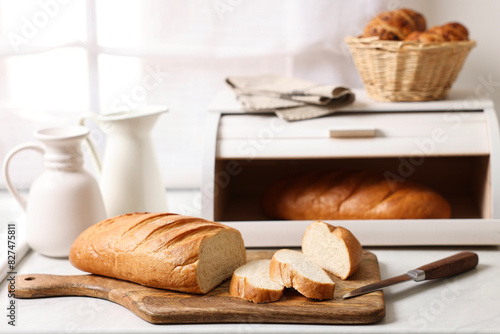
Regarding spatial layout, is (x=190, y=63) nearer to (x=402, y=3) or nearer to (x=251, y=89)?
(x=251, y=89)

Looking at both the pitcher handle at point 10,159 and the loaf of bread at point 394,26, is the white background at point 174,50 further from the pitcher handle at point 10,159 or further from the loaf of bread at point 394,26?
the pitcher handle at point 10,159

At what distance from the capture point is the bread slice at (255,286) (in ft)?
3.44

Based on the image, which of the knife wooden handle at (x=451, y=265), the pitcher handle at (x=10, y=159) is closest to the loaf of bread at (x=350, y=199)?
the knife wooden handle at (x=451, y=265)

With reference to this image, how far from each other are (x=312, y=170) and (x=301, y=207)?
26 centimetres

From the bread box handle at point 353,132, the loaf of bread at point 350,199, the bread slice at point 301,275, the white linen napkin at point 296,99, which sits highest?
the white linen napkin at point 296,99

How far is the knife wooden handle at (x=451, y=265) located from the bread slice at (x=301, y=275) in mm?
225

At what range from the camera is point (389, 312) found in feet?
3.51

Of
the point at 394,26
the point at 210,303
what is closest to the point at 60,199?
the point at 210,303

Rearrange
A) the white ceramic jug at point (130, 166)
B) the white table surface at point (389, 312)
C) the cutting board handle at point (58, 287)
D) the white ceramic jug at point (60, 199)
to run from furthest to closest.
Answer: the white ceramic jug at point (130, 166)
the white ceramic jug at point (60, 199)
the cutting board handle at point (58, 287)
the white table surface at point (389, 312)

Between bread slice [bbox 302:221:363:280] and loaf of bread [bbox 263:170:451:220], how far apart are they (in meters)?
0.22

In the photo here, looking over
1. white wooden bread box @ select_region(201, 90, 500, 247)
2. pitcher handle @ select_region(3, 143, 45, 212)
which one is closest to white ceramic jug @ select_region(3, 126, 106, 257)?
pitcher handle @ select_region(3, 143, 45, 212)

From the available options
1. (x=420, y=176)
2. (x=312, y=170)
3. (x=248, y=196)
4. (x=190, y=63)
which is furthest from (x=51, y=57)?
(x=420, y=176)

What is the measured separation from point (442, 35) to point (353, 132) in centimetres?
34

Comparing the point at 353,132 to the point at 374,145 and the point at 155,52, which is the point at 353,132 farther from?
the point at 155,52
